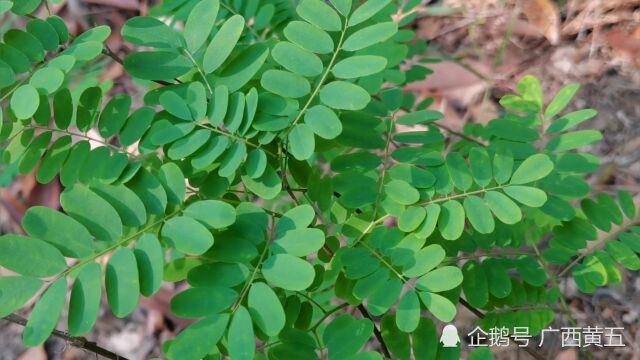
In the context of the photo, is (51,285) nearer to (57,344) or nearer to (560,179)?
(560,179)

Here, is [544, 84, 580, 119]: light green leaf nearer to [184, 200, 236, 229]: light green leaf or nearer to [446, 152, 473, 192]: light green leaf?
[446, 152, 473, 192]: light green leaf

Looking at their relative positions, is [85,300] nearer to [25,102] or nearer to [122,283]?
[122,283]

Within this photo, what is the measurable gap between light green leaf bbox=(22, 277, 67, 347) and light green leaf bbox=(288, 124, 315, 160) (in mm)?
404

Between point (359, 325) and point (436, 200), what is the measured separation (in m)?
0.26

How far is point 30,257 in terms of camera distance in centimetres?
92

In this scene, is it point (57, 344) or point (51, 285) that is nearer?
point (51, 285)

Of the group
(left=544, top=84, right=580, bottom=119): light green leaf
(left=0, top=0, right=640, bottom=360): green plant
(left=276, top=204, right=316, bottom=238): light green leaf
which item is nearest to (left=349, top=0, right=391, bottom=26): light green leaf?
(left=0, top=0, right=640, bottom=360): green plant

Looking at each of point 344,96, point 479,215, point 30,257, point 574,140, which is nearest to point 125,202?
point 30,257

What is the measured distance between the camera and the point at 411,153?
1.25 m

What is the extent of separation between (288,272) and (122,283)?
0.79 feet

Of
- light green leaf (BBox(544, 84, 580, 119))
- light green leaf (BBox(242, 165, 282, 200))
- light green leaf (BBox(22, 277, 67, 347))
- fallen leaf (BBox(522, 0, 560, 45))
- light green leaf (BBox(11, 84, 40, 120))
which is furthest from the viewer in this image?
fallen leaf (BBox(522, 0, 560, 45))

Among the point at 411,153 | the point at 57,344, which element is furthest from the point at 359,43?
the point at 57,344

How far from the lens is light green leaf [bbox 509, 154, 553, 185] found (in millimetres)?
1125

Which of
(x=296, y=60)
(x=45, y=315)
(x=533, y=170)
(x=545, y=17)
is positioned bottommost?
(x=545, y=17)
